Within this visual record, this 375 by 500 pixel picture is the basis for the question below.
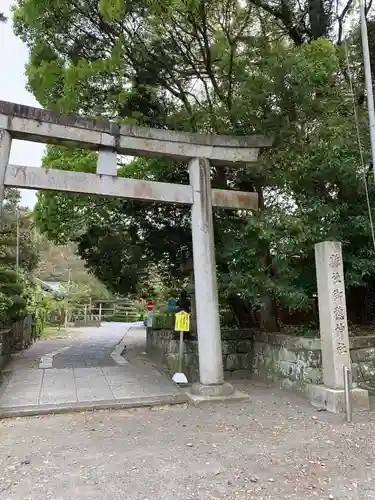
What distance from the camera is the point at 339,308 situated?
620cm

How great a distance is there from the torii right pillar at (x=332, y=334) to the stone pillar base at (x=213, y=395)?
1.21 metres

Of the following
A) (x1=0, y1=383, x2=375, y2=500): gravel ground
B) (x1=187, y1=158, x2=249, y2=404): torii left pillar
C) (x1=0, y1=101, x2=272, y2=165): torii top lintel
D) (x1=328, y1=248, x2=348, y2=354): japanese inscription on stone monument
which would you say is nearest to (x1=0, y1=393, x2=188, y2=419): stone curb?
(x1=0, y1=383, x2=375, y2=500): gravel ground

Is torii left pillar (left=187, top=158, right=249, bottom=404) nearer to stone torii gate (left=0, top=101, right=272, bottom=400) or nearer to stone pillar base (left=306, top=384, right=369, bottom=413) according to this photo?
stone torii gate (left=0, top=101, right=272, bottom=400)

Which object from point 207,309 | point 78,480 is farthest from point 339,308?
point 78,480

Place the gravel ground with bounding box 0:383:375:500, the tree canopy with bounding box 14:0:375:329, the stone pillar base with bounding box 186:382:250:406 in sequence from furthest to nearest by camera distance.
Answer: the tree canopy with bounding box 14:0:375:329
the stone pillar base with bounding box 186:382:250:406
the gravel ground with bounding box 0:383:375:500

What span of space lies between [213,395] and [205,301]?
148cm

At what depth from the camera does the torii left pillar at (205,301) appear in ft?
21.6

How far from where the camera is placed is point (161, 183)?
273 inches

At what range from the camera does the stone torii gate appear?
6199mm

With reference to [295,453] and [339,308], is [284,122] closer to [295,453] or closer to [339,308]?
[339,308]

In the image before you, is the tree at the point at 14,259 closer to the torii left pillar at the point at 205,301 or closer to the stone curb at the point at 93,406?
the stone curb at the point at 93,406

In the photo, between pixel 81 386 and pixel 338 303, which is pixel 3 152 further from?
pixel 338 303

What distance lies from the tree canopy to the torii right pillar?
1.99 feet

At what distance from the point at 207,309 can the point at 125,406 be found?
1.97m
